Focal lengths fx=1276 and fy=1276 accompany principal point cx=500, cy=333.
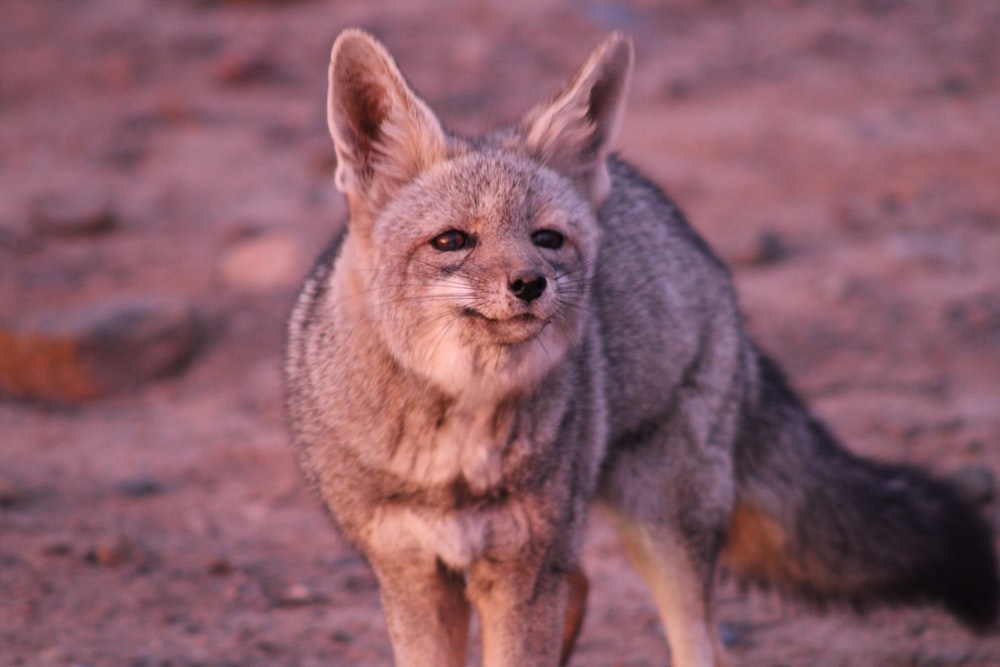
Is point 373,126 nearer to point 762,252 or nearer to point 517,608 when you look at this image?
point 517,608

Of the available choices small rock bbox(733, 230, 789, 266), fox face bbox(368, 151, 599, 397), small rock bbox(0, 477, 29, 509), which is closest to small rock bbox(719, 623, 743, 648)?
fox face bbox(368, 151, 599, 397)

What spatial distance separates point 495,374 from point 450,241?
1.38 ft

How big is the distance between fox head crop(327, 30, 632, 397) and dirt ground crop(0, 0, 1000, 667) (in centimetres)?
138

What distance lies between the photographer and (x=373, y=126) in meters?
4.12

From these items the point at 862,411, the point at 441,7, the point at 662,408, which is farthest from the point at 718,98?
Result: the point at 662,408

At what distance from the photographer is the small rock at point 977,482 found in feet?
21.1

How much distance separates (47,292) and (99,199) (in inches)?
54.2

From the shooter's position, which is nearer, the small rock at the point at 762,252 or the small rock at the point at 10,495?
the small rock at the point at 10,495

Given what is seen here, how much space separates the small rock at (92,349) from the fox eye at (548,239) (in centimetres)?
471

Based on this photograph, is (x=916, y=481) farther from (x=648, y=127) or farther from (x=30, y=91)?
(x=30, y=91)

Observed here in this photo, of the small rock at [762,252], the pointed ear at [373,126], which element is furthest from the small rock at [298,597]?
the small rock at [762,252]

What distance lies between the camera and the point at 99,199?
10.0m

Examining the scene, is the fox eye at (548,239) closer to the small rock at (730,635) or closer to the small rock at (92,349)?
the small rock at (730,635)

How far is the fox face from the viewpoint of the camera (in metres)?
3.63
